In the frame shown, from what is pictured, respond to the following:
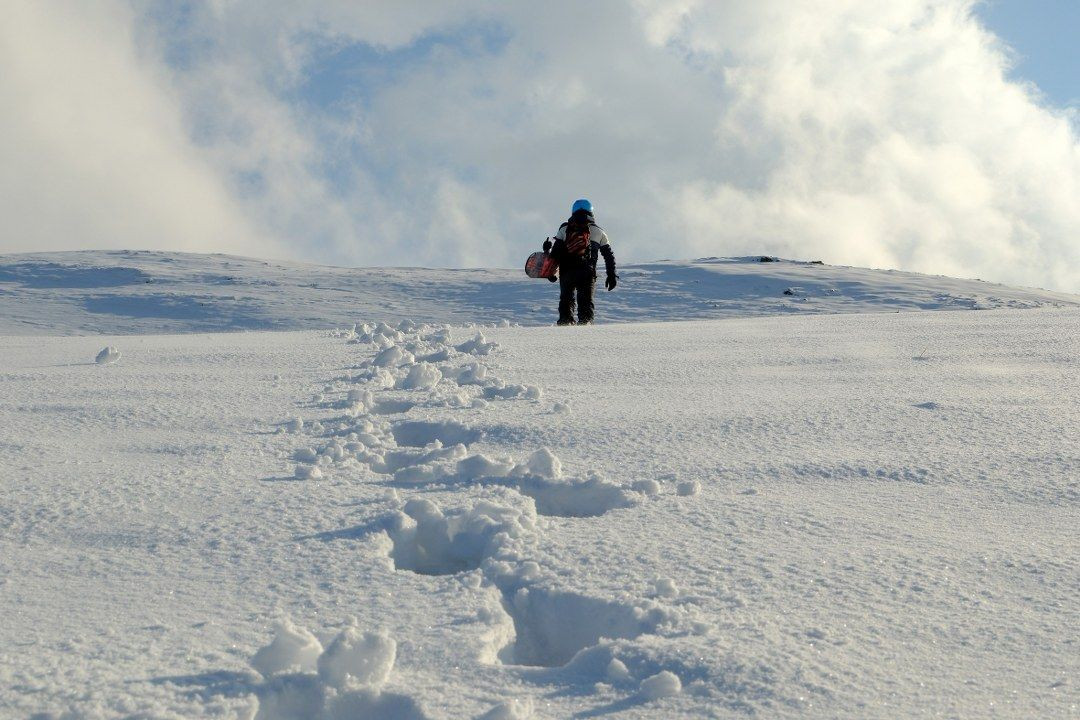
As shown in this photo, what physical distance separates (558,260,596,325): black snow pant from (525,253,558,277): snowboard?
80 millimetres

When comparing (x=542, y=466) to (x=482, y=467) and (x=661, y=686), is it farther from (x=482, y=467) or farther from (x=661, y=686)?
(x=661, y=686)

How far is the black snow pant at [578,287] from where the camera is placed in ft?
27.9

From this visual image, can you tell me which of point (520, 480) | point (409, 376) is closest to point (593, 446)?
point (520, 480)

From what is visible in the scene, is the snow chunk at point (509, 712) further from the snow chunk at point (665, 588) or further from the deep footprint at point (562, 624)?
the snow chunk at point (665, 588)

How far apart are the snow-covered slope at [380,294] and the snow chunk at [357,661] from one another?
422 inches

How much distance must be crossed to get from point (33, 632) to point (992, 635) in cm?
167

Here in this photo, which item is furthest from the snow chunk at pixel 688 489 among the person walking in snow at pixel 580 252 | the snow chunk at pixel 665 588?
the person walking in snow at pixel 580 252

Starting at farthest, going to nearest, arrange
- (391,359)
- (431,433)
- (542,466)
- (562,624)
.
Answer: (391,359), (431,433), (542,466), (562,624)

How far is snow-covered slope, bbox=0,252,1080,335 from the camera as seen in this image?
1305 centimetres

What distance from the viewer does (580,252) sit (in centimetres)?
840

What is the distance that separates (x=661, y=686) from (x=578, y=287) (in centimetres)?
719

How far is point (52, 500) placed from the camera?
96.0 inches

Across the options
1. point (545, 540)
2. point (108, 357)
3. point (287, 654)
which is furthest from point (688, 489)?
point (108, 357)

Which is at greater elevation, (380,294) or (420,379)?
(380,294)
